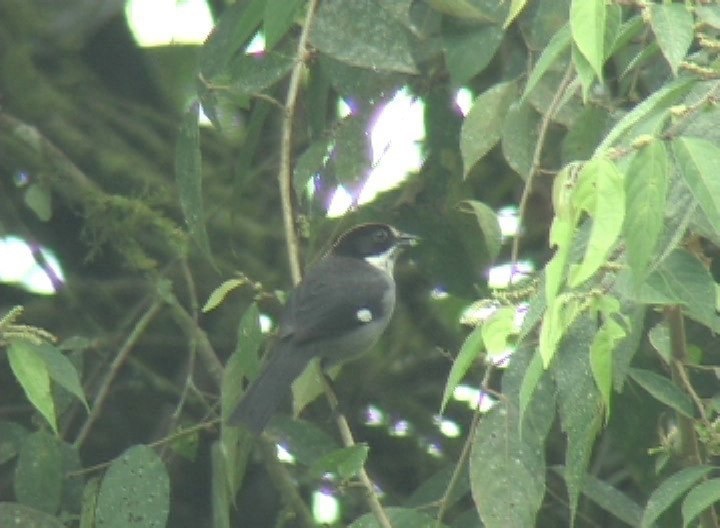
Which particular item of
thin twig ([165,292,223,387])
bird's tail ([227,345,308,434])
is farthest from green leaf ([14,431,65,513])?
thin twig ([165,292,223,387])

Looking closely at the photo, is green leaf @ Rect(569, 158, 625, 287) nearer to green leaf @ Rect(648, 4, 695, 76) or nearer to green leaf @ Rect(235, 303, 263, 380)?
green leaf @ Rect(648, 4, 695, 76)

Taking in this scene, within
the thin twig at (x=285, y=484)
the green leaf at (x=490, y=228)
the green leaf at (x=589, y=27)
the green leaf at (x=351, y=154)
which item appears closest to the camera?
the green leaf at (x=589, y=27)

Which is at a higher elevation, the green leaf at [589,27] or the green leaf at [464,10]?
the green leaf at [589,27]

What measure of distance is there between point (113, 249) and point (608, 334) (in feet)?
12.9

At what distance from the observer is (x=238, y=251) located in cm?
630

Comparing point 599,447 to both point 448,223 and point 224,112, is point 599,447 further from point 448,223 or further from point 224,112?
point 224,112

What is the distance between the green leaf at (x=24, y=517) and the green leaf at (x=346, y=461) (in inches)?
36.8

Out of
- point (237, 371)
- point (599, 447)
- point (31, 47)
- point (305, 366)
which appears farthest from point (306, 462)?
point (31, 47)

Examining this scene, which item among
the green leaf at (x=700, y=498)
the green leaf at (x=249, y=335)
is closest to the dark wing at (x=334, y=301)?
the green leaf at (x=249, y=335)

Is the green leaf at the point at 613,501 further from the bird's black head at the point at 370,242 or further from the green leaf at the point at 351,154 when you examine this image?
the bird's black head at the point at 370,242

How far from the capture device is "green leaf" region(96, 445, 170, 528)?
168 inches

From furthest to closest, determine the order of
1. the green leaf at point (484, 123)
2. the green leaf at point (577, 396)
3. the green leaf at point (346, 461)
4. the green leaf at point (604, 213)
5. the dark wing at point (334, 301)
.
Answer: the dark wing at point (334, 301)
the green leaf at point (484, 123)
the green leaf at point (346, 461)
the green leaf at point (577, 396)
the green leaf at point (604, 213)

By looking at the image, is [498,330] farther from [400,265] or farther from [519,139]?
[400,265]

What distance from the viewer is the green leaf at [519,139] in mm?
4191
